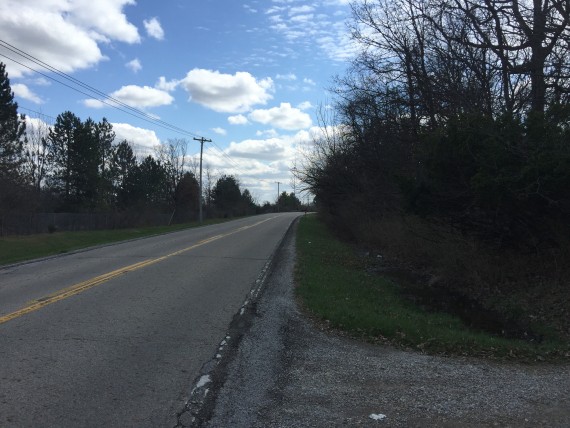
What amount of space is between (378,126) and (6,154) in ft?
101

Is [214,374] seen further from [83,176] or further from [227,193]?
[227,193]

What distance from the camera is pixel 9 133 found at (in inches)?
1592

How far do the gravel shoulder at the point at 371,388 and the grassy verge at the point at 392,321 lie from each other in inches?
19.4

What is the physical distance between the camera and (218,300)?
970 centimetres

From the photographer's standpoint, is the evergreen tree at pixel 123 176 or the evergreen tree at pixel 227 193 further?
the evergreen tree at pixel 227 193

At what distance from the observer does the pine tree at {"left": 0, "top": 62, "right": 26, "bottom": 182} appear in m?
38.5

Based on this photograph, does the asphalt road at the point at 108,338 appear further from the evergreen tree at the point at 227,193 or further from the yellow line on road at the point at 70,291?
the evergreen tree at the point at 227,193

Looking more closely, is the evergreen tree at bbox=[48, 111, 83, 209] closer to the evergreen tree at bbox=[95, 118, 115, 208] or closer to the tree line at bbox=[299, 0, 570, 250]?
the evergreen tree at bbox=[95, 118, 115, 208]

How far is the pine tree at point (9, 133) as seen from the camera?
38500 mm

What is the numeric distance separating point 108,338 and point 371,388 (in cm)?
368

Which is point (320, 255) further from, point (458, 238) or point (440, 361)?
point (440, 361)

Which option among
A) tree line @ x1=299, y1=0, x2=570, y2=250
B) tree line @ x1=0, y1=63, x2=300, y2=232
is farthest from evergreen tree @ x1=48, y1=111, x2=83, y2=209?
tree line @ x1=299, y1=0, x2=570, y2=250

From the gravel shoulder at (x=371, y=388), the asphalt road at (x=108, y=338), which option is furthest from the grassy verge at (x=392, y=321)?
the asphalt road at (x=108, y=338)

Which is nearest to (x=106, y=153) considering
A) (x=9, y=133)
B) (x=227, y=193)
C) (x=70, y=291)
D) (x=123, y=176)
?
(x=123, y=176)
